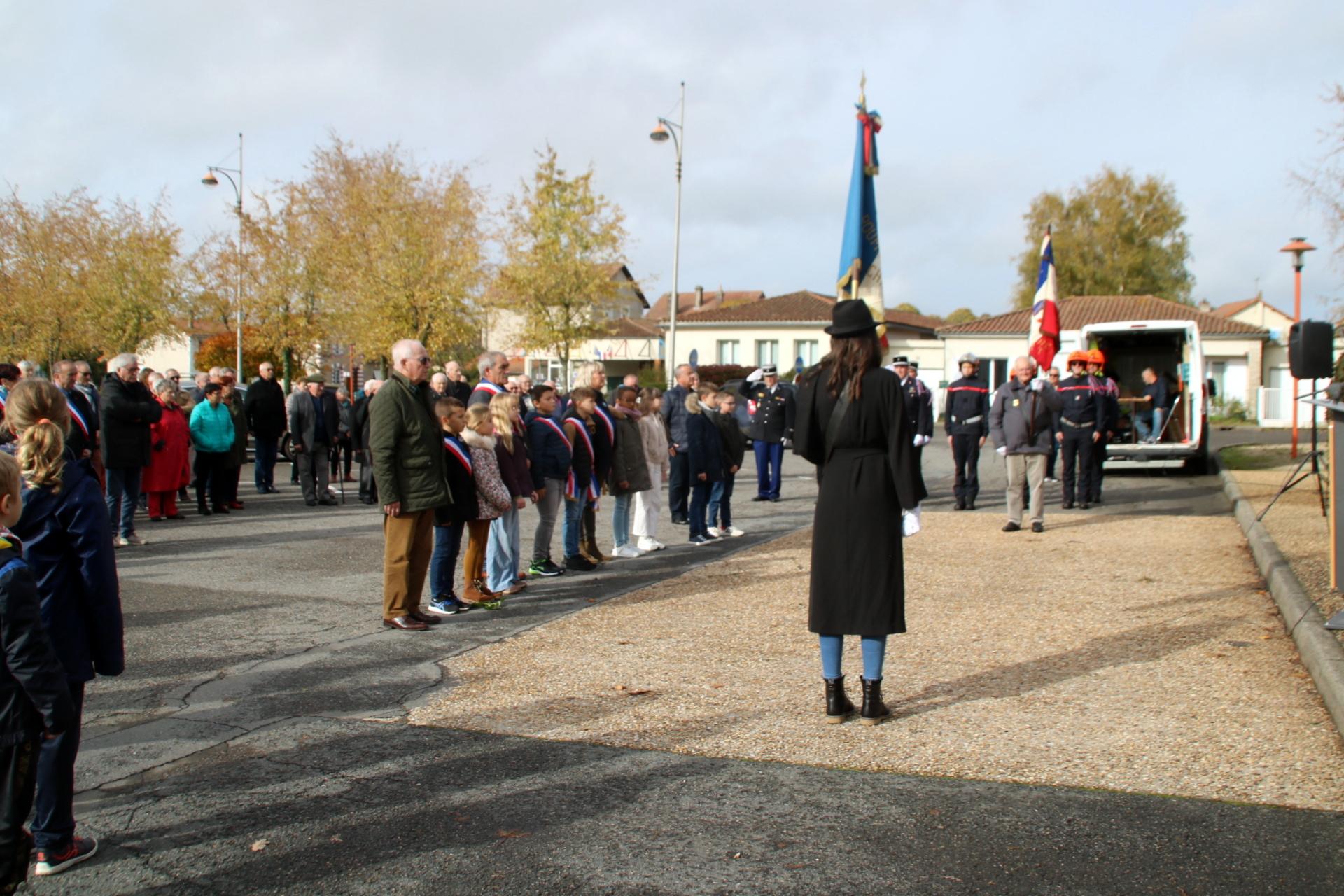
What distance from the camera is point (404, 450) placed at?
25.7 ft

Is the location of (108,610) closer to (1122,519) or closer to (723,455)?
(723,455)

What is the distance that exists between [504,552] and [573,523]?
136cm

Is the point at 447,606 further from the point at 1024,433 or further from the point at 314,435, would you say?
the point at 314,435

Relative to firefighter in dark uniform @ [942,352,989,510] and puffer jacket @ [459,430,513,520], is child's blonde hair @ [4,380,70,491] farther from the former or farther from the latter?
firefighter in dark uniform @ [942,352,989,510]

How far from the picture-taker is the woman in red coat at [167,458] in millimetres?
13688

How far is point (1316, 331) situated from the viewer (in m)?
8.55

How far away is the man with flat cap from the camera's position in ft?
51.3

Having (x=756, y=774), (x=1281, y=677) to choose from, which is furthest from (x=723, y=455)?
(x=756, y=774)

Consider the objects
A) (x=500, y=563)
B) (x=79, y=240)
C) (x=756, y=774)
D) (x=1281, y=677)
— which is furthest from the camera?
(x=79, y=240)

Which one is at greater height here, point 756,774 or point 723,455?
point 723,455

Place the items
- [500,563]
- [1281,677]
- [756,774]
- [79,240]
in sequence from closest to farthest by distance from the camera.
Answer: [756,774] → [1281,677] → [500,563] → [79,240]

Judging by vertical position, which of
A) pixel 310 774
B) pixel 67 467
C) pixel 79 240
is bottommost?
pixel 310 774

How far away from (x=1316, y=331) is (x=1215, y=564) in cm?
263

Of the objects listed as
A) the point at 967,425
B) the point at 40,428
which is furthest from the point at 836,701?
the point at 967,425
